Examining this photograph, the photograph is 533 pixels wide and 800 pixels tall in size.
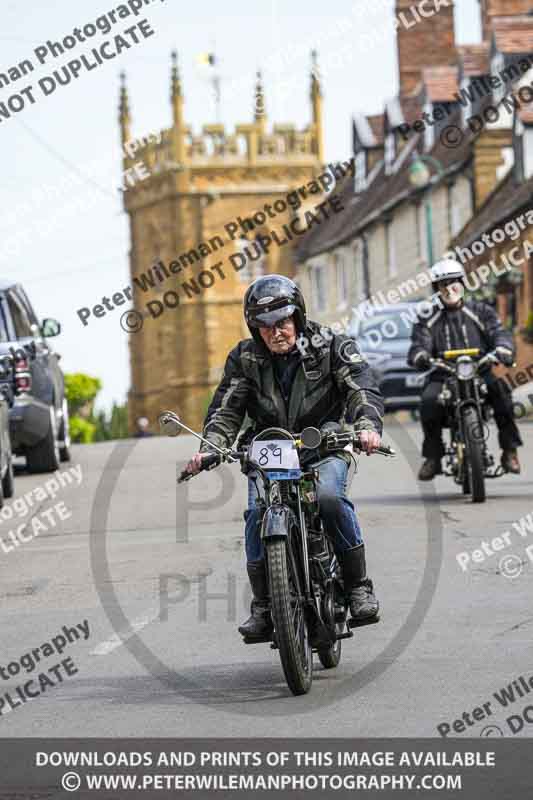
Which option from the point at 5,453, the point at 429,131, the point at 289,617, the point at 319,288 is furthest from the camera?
the point at 319,288

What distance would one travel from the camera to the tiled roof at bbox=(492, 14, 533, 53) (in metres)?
49.4

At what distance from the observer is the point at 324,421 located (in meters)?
8.41

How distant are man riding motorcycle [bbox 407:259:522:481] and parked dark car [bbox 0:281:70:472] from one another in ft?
23.5

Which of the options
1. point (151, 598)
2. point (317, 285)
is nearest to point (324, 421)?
point (151, 598)

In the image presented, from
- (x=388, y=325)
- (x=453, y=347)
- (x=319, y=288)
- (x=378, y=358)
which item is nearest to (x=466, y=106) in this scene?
(x=388, y=325)

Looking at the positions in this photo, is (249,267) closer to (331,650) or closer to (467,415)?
(467,415)

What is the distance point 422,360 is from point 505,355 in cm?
68

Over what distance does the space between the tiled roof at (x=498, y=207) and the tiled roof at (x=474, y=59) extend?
4.93 m

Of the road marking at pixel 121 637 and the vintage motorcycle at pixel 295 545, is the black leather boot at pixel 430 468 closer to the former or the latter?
the road marking at pixel 121 637

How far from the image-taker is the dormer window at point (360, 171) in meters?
72.2

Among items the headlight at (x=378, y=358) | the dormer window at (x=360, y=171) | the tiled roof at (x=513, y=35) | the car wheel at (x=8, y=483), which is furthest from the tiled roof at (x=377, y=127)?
the car wheel at (x=8, y=483)

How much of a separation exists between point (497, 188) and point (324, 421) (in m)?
42.5

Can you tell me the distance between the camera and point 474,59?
54.6 metres
